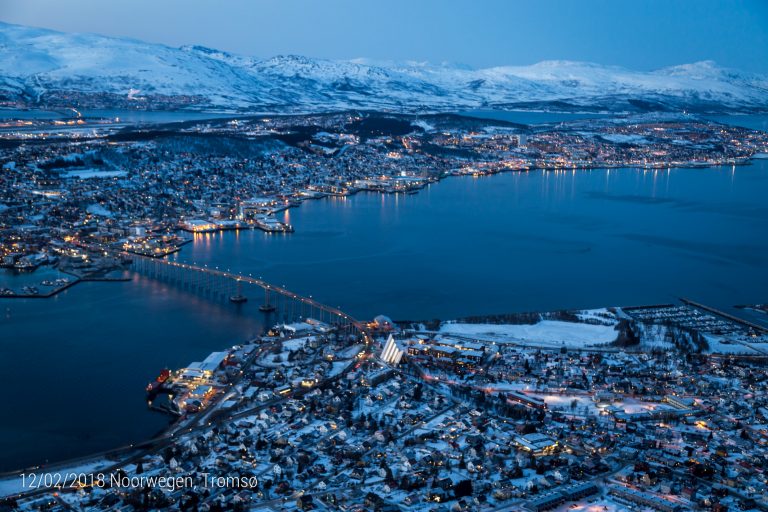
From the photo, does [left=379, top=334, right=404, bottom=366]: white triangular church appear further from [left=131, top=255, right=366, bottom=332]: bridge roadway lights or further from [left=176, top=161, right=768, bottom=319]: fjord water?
[left=176, top=161, right=768, bottom=319]: fjord water

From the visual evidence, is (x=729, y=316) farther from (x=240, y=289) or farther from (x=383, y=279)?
(x=240, y=289)

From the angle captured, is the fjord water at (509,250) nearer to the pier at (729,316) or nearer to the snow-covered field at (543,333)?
the pier at (729,316)

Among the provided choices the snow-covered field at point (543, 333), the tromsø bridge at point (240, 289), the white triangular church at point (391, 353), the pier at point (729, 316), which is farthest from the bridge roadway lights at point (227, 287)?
the pier at point (729, 316)

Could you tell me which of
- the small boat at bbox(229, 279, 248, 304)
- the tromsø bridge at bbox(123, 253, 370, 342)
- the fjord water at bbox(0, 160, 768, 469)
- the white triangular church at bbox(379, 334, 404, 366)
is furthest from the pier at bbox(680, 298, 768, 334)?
the small boat at bbox(229, 279, 248, 304)

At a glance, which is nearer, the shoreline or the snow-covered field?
the snow-covered field

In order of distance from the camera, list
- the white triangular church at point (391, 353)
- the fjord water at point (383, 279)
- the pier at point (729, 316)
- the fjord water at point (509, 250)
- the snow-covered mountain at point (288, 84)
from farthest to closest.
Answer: the snow-covered mountain at point (288, 84) < the fjord water at point (509, 250) < the pier at point (729, 316) < the white triangular church at point (391, 353) < the fjord water at point (383, 279)

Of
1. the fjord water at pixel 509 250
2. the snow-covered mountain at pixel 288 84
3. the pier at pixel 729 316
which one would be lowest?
the pier at pixel 729 316
